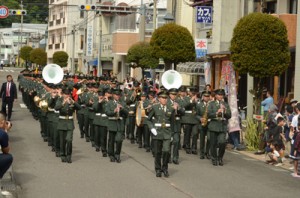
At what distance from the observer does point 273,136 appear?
18.1 metres

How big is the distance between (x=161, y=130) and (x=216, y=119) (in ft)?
9.75

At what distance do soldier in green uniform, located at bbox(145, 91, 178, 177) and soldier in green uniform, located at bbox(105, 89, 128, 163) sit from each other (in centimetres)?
220

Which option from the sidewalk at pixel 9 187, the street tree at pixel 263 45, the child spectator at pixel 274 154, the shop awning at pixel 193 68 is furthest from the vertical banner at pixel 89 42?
the sidewalk at pixel 9 187

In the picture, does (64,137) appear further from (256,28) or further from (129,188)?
(256,28)

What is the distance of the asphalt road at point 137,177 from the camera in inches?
527

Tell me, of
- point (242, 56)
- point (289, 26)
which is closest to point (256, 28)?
point (242, 56)

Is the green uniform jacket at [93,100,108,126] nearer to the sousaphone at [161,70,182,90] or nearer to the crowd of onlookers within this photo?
the sousaphone at [161,70,182,90]

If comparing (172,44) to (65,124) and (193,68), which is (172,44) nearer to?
(193,68)

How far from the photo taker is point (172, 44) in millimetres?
31984

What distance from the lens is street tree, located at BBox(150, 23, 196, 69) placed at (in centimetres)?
3200

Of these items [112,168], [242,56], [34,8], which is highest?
[34,8]

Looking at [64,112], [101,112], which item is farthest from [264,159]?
[64,112]

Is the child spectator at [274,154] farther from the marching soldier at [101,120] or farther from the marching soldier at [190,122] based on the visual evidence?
the marching soldier at [101,120]

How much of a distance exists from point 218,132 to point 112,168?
10.2ft
